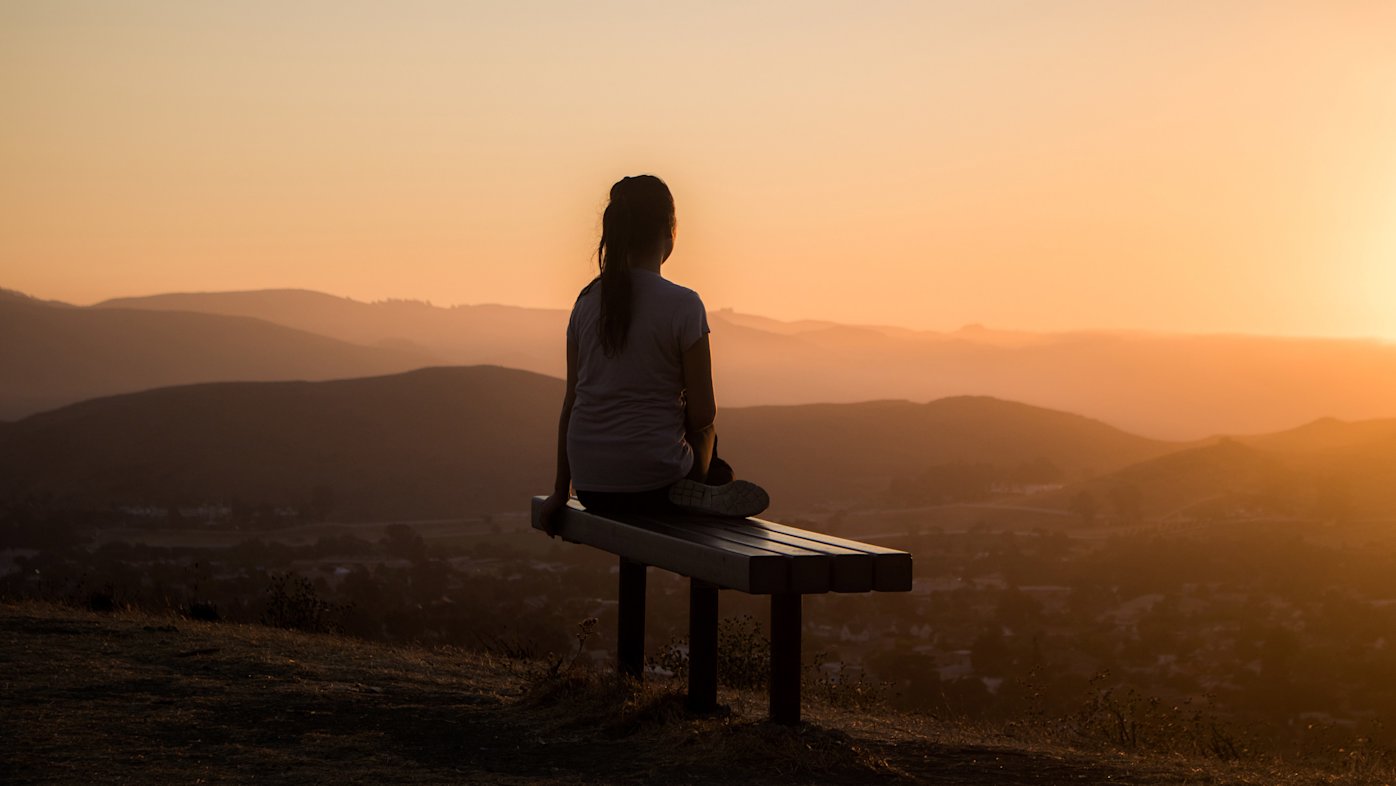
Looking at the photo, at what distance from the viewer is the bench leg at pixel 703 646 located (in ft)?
18.8

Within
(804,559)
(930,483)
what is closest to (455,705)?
(804,559)

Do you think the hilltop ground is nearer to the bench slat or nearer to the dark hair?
the bench slat

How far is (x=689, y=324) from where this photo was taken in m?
5.73

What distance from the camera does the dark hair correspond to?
5844 mm

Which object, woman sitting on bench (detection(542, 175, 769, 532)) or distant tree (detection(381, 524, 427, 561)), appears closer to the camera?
woman sitting on bench (detection(542, 175, 769, 532))

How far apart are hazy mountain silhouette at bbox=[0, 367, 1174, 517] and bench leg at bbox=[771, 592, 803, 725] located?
280ft

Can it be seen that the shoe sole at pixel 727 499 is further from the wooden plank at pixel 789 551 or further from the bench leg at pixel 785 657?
the bench leg at pixel 785 657

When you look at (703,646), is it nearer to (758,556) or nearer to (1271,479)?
(758,556)

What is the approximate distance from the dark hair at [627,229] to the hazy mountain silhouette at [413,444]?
8509 centimetres

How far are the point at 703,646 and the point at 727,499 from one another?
65 centimetres

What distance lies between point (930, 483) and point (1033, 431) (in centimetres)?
2337

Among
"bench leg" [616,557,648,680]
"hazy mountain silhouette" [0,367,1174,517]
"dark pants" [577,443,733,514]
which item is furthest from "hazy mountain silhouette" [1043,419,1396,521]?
"dark pants" [577,443,733,514]

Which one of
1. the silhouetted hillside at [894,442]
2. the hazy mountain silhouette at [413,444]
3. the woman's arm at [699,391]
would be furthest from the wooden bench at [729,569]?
the silhouetted hillside at [894,442]

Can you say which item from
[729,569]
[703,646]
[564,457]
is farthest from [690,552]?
[564,457]
